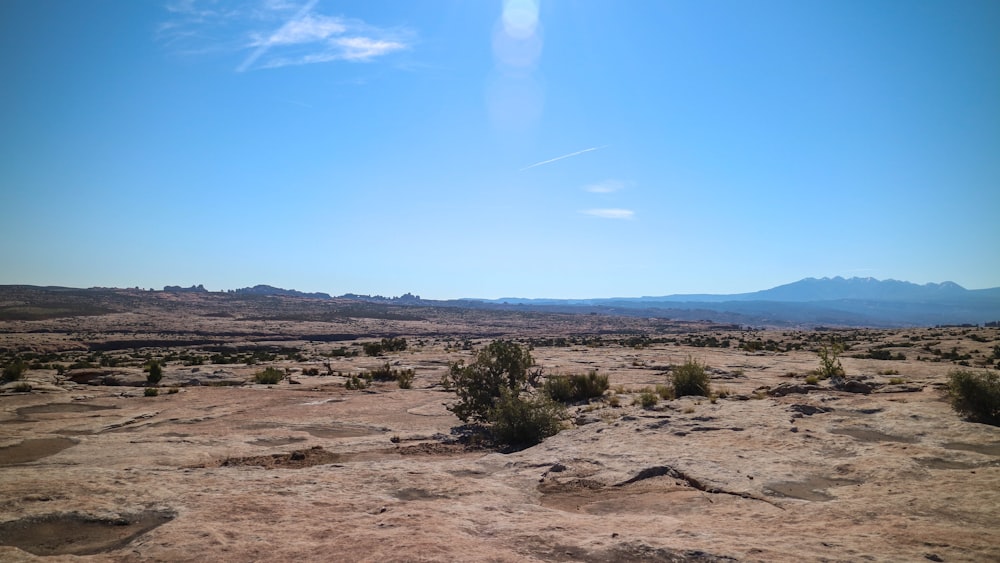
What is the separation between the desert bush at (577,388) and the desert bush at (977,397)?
1047cm

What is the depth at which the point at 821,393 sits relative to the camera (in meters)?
15.4

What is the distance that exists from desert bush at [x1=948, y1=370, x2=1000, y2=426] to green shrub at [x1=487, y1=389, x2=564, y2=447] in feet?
28.4

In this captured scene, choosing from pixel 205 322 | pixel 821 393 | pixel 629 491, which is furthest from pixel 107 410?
pixel 205 322

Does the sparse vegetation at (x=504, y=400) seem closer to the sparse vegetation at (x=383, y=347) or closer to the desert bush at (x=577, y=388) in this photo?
the desert bush at (x=577, y=388)

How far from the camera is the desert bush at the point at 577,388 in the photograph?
19266mm

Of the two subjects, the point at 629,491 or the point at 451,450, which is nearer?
the point at 629,491

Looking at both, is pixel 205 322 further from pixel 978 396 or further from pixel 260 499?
pixel 978 396

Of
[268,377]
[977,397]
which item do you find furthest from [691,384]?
[268,377]

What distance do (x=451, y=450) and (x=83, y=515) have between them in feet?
23.4

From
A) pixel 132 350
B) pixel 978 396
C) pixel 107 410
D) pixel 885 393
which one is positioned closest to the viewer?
pixel 978 396

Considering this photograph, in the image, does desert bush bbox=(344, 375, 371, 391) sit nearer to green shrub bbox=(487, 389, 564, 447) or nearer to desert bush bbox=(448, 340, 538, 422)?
desert bush bbox=(448, 340, 538, 422)

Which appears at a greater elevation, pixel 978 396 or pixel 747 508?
pixel 978 396

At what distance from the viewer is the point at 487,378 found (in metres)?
17.3

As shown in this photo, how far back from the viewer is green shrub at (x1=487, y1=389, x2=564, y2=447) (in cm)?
1306
